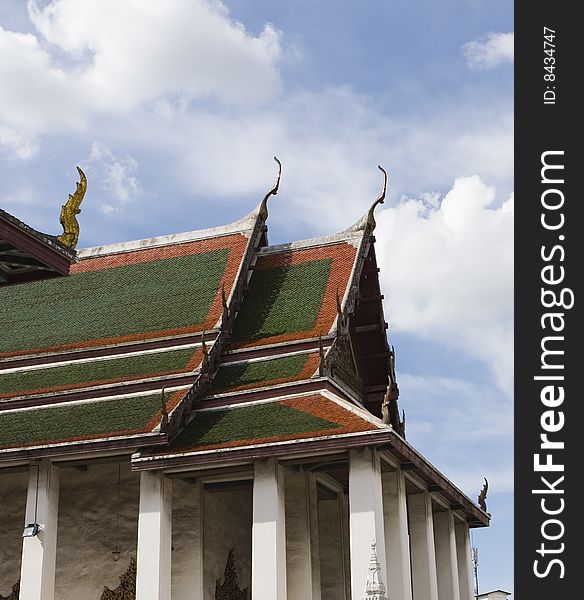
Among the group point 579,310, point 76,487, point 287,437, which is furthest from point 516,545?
point 76,487

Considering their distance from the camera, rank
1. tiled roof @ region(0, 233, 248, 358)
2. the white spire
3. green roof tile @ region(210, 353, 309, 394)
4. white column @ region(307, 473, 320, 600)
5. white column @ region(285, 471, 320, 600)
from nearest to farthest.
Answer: the white spire, white column @ region(285, 471, 320, 600), white column @ region(307, 473, 320, 600), green roof tile @ region(210, 353, 309, 394), tiled roof @ region(0, 233, 248, 358)

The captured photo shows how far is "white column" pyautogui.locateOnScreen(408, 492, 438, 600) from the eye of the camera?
22.0 m

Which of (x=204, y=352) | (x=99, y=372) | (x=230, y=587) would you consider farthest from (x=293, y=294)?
(x=230, y=587)

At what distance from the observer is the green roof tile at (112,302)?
979 inches

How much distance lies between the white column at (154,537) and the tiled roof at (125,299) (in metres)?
4.63

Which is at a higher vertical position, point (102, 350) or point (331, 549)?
point (102, 350)

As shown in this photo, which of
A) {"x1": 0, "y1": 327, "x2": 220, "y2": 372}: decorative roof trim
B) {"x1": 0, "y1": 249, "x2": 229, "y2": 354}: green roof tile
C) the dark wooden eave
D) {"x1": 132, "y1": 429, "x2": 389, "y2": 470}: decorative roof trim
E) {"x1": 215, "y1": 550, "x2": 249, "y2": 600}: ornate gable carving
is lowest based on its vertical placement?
{"x1": 215, "y1": 550, "x2": 249, "y2": 600}: ornate gable carving

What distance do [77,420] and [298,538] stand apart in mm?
4792

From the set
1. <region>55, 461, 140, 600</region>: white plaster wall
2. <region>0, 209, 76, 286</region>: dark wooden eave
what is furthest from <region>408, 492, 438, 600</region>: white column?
<region>0, 209, 76, 286</region>: dark wooden eave

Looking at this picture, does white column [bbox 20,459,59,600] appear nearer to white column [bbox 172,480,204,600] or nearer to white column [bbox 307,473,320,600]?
white column [bbox 172,480,204,600]

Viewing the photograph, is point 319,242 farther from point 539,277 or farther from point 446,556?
point 539,277

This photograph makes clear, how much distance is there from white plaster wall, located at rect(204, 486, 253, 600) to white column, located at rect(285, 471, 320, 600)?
0.94 metres

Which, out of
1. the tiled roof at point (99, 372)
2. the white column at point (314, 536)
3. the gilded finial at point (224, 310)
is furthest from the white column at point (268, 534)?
the gilded finial at point (224, 310)

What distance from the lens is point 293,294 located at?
24875 millimetres
